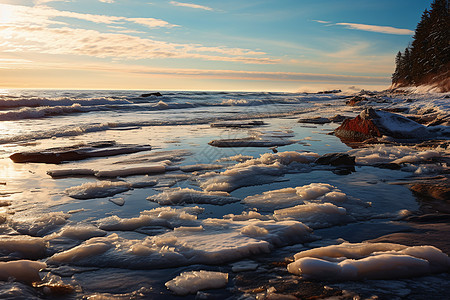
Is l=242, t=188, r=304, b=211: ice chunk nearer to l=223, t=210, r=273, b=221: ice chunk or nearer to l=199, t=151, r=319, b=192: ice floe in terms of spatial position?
l=223, t=210, r=273, b=221: ice chunk

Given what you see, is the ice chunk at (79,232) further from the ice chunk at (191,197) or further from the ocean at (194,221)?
the ice chunk at (191,197)

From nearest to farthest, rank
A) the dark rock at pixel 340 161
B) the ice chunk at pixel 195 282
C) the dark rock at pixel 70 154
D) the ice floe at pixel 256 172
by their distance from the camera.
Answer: the ice chunk at pixel 195 282 < the ice floe at pixel 256 172 < the dark rock at pixel 340 161 < the dark rock at pixel 70 154

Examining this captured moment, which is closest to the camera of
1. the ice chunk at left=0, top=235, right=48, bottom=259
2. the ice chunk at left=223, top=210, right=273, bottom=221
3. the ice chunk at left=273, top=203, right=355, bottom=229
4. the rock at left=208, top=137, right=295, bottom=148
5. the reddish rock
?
the ice chunk at left=0, top=235, right=48, bottom=259

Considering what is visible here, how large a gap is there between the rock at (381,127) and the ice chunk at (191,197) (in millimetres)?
6443

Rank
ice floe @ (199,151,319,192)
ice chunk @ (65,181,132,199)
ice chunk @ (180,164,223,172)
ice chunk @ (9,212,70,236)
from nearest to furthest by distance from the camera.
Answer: ice chunk @ (9,212,70,236), ice chunk @ (65,181,132,199), ice floe @ (199,151,319,192), ice chunk @ (180,164,223,172)

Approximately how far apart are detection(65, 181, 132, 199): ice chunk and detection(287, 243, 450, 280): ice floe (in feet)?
9.04

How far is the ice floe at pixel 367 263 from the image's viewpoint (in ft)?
7.22

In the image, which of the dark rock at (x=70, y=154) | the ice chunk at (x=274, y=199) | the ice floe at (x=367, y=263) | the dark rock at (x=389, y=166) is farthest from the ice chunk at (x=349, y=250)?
the dark rock at (x=70, y=154)

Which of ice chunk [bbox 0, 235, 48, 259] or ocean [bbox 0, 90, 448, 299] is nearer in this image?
ocean [bbox 0, 90, 448, 299]

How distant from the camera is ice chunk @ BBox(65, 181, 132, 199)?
4.16 m

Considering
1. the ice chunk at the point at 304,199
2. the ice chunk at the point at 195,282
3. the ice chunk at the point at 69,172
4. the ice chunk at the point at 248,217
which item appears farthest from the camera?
the ice chunk at the point at 69,172

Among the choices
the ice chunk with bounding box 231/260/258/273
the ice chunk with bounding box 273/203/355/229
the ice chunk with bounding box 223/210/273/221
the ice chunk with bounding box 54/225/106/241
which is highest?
the ice chunk with bounding box 273/203/355/229

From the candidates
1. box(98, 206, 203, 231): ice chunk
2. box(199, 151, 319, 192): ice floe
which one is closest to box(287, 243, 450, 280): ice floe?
box(98, 206, 203, 231): ice chunk

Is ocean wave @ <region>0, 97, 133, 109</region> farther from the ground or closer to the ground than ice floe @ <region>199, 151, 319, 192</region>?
farther from the ground
